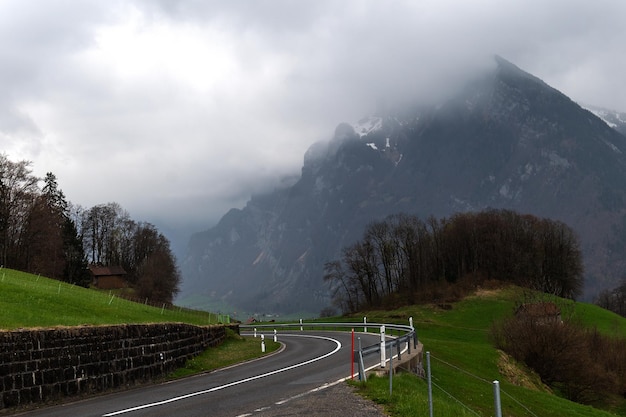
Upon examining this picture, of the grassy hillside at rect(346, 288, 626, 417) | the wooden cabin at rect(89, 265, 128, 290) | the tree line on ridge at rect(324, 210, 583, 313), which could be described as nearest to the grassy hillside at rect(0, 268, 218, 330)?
the grassy hillside at rect(346, 288, 626, 417)

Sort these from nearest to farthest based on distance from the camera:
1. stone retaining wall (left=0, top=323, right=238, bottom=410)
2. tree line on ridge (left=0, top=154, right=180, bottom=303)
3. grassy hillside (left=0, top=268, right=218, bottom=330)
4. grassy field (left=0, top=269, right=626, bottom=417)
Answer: stone retaining wall (left=0, top=323, right=238, bottom=410) → grassy field (left=0, top=269, right=626, bottom=417) → grassy hillside (left=0, top=268, right=218, bottom=330) → tree line on ridge (left=0, top=154, right=180, bottom=303)

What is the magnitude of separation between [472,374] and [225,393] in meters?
18.4

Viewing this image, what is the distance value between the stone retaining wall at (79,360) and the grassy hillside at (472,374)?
8812 millimetres

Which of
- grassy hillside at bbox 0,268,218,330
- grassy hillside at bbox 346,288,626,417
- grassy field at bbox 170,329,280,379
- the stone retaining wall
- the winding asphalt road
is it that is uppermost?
grassy hillside at bbox 0,268,218,330

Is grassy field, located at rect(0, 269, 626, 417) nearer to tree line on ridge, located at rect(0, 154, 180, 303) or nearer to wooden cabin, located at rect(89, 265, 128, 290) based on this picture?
tree line on ridge, located at rect(0, 154, 180, 303)

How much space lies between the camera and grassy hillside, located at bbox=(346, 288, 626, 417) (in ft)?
53.4

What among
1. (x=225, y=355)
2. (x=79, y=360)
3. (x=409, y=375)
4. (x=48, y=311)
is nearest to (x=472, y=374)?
(x=409, y=375)

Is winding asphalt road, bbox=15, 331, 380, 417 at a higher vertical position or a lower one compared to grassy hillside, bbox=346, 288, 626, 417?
higher

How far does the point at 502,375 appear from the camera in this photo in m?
35.0

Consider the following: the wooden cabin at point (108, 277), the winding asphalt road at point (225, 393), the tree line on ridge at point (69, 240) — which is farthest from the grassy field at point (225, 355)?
the wooden cabin at point (108, 277)

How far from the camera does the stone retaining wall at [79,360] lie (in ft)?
47.9

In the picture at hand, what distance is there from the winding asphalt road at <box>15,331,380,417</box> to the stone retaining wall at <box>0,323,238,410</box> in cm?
64

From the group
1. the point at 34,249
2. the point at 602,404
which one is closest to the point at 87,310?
the point at 602,404

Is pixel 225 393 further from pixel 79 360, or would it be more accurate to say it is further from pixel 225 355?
pixel 225 355
